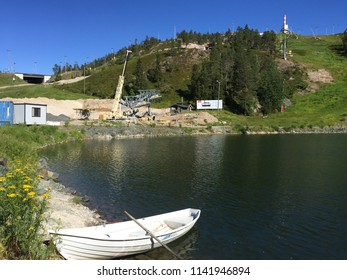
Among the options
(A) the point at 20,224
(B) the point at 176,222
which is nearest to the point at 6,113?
(B) the point at 176,222

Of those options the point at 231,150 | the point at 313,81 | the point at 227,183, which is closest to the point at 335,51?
the point at 313,81

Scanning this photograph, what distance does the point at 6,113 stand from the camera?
67.5 meters

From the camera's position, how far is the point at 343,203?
27.7m

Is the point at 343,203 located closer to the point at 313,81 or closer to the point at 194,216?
the point at 194,216

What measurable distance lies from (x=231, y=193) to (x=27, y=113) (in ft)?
169

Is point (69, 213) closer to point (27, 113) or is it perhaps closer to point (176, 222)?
point (176, 222)

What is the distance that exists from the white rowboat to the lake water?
34.4 inches

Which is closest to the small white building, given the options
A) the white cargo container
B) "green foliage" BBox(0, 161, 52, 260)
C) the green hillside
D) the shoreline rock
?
the shoreline rock

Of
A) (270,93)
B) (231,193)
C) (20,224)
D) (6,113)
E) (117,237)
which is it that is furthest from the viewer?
(270,93)

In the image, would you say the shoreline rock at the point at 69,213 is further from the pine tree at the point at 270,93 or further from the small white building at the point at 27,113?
the pine tree at the point at 270,93

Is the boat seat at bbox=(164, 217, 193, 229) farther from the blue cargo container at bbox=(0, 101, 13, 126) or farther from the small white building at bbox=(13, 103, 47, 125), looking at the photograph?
the small white building at bbox=(13, 103, 47, 125)

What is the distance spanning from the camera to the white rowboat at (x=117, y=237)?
1480 cm

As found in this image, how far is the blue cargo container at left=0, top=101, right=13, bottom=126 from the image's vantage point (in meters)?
66.8

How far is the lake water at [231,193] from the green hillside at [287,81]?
56.1 m
